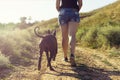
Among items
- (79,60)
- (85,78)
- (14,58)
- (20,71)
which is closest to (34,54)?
(14,58)

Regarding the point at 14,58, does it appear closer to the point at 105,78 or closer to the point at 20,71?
the point at 20,71

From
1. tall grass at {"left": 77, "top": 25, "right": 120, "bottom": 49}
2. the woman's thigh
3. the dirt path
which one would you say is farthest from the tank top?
tall grass at {"left": 77, "top": 25, "right": 120, "bottom": 49}

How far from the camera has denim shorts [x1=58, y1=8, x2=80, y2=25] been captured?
10.8 metres

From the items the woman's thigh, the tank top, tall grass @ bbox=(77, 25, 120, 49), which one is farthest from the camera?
Result: tall grass @ bbox=(77, 25, 120, 49)

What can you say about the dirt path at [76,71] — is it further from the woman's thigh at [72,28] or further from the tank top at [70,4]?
the tank top at [70,4]

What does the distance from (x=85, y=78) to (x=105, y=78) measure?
54 centimetres

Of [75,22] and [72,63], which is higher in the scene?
[75,22]

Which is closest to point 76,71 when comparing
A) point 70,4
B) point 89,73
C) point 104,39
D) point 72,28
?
point 89,73

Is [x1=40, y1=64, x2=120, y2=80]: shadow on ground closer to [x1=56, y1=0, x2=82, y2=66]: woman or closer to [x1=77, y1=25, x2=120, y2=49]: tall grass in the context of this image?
[x1=56, y1=0, x2=82, y2=66]: woman

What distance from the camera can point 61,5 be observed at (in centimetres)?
1102

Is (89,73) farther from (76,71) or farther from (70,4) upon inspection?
(70,4)

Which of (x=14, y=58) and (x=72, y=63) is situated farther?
(x=14, y=58)

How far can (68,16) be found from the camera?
1077 centimetres

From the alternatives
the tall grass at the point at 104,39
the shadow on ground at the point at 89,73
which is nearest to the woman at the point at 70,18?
the shadow on ground at the point at 89,73
